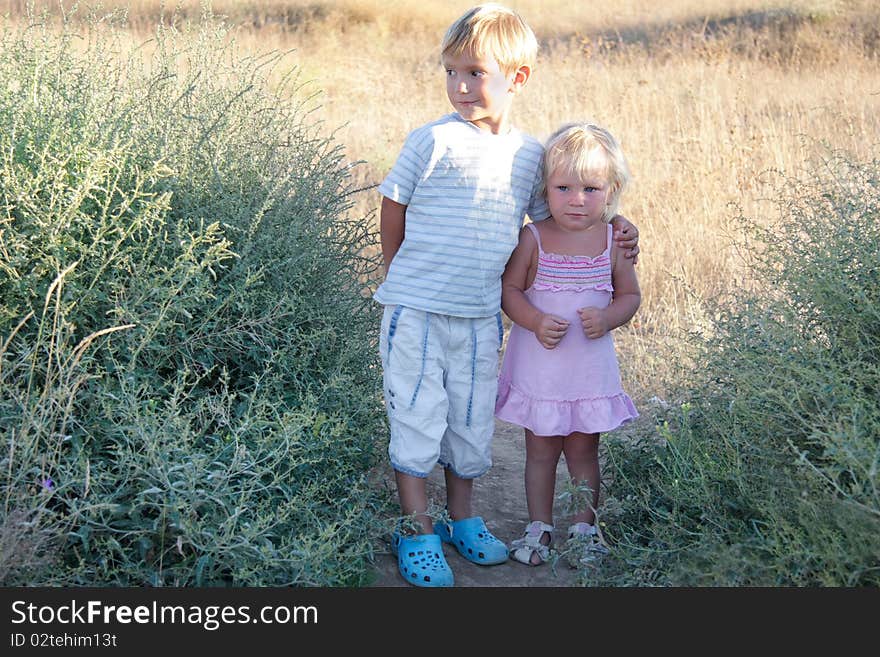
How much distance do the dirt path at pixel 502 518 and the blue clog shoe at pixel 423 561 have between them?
0.16 feet

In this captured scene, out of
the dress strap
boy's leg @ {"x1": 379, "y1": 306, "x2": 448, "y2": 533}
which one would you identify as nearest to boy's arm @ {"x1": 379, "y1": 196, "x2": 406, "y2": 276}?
boy's leg @ {"x1": 379, "y1": 306, "x2": 448, "y2": 533}

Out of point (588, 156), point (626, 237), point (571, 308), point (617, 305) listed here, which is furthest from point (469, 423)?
point (588, 156)

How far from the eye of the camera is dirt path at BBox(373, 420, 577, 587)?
311cm

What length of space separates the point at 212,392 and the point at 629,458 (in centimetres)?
144

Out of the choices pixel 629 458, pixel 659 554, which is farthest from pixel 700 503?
pixel 629 458

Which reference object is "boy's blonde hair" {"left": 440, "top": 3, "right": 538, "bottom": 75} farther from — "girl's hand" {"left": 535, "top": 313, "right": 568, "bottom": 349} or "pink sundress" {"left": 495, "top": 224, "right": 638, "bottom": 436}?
"girl's hand" {"left": 535, "top": 313, "right": 568, "bottom": 349}

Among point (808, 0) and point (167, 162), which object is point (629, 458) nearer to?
point (167, 162)

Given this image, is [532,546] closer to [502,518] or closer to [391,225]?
[502,518]

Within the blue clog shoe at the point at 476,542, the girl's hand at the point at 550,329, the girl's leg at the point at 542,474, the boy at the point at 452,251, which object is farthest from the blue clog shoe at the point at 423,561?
the girl's hand at the point at 550,329

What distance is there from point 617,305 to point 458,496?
802 mm

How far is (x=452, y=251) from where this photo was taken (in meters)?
3.02

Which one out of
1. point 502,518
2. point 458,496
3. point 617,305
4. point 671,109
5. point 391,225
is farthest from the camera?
point 671,109

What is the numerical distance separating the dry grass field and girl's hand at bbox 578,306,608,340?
72 centimetres

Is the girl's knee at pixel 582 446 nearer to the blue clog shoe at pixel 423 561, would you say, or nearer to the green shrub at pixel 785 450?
the green shrub at pixel 785 450
